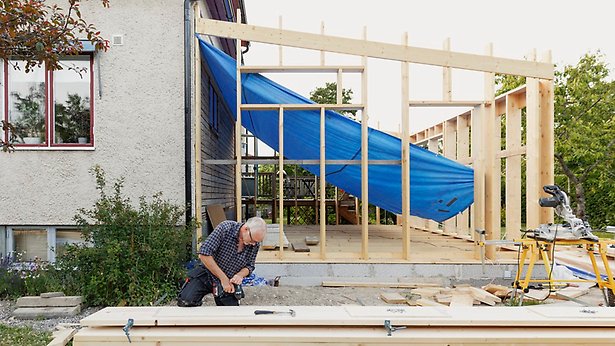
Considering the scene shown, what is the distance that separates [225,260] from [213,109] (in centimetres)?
549

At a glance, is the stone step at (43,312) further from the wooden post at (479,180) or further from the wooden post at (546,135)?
the wooden post at (546,135)

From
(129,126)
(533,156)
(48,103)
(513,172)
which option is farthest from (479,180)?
(48,103)

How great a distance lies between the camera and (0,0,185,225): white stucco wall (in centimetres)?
681

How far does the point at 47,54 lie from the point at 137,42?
2915 mm

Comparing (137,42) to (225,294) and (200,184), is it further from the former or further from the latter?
(225,294)

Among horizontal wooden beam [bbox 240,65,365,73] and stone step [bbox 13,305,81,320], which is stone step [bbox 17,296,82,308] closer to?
stone step [bbox 13,305,81,320]

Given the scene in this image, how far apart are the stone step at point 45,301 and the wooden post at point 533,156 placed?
6.39 meters

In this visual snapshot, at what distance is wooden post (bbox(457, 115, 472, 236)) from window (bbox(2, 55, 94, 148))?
24.0 ft

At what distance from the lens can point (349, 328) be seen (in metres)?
3.24

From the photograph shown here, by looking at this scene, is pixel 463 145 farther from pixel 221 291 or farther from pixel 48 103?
pixel 48 103

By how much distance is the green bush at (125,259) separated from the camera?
5.63 metres

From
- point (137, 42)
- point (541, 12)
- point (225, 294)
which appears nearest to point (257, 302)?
point (225, 294)

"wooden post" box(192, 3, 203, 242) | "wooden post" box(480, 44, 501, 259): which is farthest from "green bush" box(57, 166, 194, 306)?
"wooden post" box(480, 44, 501, 259)

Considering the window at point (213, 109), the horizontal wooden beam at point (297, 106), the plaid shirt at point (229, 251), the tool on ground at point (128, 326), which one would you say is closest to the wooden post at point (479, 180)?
the horizontal wooden beam at point (297, 106)
